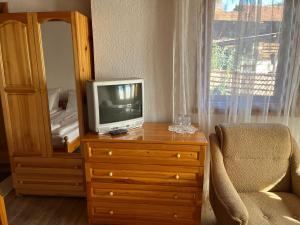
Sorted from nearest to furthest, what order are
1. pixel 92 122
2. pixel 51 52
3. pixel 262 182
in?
1. pixel 262 182
2. pixel 92 122
3. pixel 51 52

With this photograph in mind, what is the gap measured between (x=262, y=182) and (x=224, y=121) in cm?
62

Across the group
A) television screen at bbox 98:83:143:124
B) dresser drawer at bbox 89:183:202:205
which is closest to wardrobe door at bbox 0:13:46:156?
television screen at bbox 98:83:143:124

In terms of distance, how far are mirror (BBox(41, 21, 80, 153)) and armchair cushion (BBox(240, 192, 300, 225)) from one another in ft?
5.03

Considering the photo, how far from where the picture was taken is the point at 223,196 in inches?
53.5

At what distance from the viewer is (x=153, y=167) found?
1.73m

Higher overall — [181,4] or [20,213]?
[181,4]

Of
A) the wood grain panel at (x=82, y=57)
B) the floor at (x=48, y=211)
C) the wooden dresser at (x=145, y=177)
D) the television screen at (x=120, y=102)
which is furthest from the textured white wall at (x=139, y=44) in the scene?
the floor at (x=48, y=211)

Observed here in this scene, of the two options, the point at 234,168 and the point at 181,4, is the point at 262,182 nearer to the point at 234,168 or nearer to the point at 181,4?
the point at 234,168

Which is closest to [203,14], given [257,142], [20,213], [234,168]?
[257,142]

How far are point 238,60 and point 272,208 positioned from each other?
1147 millimetres

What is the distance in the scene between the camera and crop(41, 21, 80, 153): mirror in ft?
6.32

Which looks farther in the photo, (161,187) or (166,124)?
(166,124)

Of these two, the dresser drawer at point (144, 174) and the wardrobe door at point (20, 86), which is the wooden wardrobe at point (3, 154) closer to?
the wardrobe door at point (20, 86)

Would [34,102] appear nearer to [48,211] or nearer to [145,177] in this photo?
[48,211]
